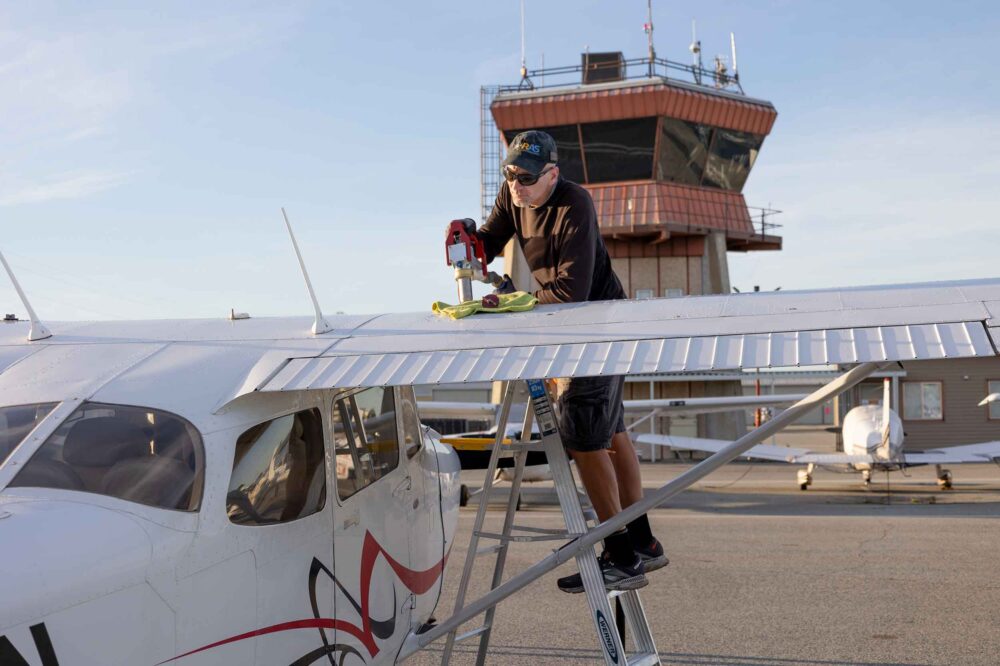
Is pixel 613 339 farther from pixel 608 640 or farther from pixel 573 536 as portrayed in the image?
pixel 608 640

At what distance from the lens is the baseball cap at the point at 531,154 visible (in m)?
4.49

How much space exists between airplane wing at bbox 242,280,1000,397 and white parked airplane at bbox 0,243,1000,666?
0.5 inches

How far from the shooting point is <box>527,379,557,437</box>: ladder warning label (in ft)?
14.1

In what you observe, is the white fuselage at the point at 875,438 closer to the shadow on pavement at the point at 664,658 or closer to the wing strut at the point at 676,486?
the shadow on pavement at the point at 664,658

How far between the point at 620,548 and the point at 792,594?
5317mm

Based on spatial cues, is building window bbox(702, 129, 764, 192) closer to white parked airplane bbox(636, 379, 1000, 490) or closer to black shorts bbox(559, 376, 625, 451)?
white parked airplane bbox(636, 379, 1000, 490)

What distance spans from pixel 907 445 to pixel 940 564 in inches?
1000

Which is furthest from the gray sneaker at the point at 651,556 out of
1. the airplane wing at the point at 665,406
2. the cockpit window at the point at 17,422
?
the airplane wing at the point at 665,406

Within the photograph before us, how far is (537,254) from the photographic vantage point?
4719 mm

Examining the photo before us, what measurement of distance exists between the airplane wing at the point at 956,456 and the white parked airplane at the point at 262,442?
18.7 metres

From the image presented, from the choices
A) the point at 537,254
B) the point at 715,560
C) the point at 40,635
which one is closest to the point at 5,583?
the point at 40,635

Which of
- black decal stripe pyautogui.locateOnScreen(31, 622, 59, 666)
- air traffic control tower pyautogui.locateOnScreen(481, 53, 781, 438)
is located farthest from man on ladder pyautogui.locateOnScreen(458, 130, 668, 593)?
air traffic control tower pyautogui.locateOnScreen(481, 53, 781, 438)

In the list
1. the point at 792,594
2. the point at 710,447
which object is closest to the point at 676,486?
the point at 792,594

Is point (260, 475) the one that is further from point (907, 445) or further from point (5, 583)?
point (907, 445)
